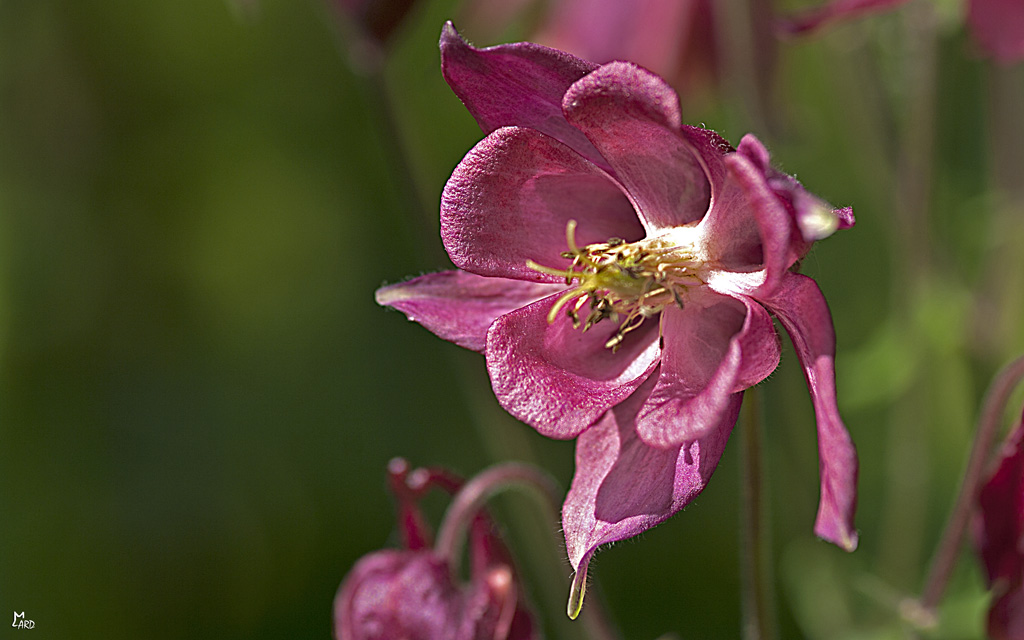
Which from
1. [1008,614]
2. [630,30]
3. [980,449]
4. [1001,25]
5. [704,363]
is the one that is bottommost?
[1008,614]

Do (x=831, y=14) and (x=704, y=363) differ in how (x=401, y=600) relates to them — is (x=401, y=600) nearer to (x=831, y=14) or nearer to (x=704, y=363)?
(x=704, y=363)

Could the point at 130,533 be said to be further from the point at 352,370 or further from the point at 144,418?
the point at 352,370

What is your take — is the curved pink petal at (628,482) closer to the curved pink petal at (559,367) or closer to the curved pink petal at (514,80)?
the curved pink petal at (559,367)

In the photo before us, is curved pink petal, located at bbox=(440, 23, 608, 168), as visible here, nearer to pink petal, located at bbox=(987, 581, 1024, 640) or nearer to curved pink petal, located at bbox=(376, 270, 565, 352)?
curved pink petal, located at bbox=(376, 270, 565, 352)

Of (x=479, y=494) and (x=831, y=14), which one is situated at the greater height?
(x=831, y=14)

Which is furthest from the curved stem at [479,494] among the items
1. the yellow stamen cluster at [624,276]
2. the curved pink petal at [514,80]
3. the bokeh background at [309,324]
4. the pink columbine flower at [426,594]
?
the bokeh background at [309,324]

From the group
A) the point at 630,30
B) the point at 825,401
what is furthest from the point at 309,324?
the point at 825,401

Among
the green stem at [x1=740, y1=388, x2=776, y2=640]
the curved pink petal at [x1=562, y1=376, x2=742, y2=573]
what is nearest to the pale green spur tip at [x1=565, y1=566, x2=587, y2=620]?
the curved pink petal at [x1=562, y1=376, x2=742, y2=573]
